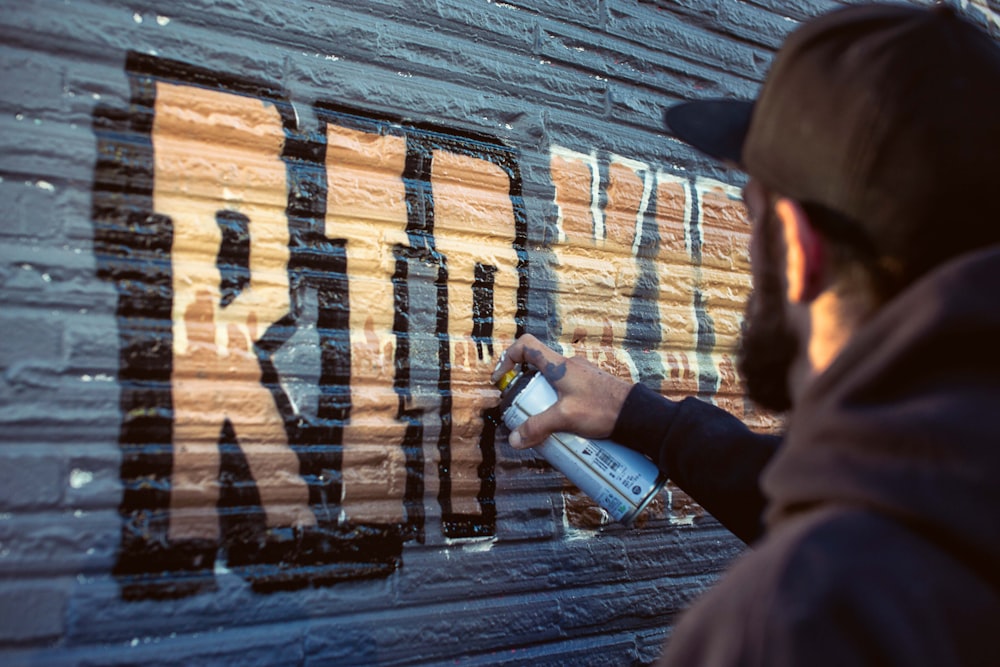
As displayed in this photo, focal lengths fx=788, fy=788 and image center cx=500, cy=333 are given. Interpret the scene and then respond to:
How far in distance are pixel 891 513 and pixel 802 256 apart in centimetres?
56

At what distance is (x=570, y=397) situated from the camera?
2268 millimetres

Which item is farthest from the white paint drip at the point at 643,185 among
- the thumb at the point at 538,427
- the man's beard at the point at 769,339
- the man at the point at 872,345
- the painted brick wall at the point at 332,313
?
the man's beard at the point at 769,339

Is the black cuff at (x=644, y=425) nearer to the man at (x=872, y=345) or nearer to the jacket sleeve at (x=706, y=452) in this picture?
the jacket sleeve at (x=706, y=452)

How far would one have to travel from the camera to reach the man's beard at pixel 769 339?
5.08ft

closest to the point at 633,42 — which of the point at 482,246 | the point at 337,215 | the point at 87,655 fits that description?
the point at 482,246

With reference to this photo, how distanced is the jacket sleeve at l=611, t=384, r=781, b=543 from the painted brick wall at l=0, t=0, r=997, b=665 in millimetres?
609

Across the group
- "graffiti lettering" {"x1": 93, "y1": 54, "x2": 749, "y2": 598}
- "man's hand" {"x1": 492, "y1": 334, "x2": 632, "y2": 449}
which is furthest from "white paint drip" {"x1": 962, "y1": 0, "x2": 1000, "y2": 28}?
"man's hand" {"x1": 492, "y1": 334, "x2": 632, "y2": 449}

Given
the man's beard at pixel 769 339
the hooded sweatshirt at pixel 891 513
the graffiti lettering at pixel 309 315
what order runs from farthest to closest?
the graffiti lettering at pixel 309 315 < the man's beard at pixel 769 339 < the hooded sweatshirt at pixel 891 513

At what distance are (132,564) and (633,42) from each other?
8.22ft

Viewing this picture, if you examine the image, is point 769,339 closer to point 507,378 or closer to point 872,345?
point 872,345

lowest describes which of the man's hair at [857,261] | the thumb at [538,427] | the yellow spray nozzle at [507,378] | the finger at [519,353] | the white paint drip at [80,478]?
the white paint drip at [80,478]

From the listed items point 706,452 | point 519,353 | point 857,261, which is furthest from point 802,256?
point 519,353

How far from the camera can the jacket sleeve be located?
221 cm

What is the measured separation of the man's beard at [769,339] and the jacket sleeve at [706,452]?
0.60 meters
